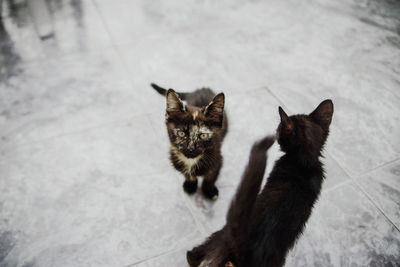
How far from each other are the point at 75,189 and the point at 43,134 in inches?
32.5

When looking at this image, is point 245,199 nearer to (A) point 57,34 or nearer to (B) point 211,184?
(B) point 211,184

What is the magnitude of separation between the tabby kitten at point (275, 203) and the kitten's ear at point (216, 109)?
403 millimetres

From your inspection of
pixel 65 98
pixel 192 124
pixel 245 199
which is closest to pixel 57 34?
pixel 65 98

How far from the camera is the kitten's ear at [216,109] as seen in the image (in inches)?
69.3

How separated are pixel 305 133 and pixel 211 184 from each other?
87 centimetres

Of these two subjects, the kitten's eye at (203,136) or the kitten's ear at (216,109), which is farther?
the kitten's eye at (203,136)

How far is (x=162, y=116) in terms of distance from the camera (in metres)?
2.84

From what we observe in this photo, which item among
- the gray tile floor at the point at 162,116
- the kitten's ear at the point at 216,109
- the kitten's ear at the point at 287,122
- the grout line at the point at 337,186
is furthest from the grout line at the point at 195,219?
the grout line at the point at 337,186

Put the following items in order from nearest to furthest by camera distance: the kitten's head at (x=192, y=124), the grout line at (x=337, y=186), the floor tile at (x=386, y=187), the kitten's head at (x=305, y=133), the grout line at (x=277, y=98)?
the kitten's head at (x=305, y=133)
the kitten's head at (x=192, y=124)
the floor tile at (x=386, y=187)
the grout line at (x=337, y=186)
the grout line at (x=277, y=98)

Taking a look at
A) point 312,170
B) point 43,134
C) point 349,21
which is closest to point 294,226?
point 312,170

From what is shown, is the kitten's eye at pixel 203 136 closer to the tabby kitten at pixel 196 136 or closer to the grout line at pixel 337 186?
the tabby kitten at pixel 196 136

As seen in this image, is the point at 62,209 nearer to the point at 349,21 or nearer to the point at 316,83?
the point at 316,83

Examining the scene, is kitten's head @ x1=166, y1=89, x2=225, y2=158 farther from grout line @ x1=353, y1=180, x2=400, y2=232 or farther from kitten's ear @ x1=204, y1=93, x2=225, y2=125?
grout line @ x1=353, y1=180, x2=400, y2=232

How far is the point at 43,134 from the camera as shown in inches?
105
